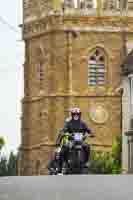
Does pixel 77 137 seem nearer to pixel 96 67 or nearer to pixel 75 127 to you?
pixel 75 127

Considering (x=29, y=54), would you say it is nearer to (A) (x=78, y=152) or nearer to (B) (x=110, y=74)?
(B) (x=110, y=74)

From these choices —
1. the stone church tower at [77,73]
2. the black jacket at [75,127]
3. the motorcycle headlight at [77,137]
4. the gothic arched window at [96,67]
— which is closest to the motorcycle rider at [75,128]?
the black jacket at [75,127]

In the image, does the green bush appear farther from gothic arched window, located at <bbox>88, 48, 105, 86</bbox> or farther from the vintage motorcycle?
the vintage motorcycle

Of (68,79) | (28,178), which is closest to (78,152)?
(28,178)

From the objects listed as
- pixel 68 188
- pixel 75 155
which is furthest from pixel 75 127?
pixel 68 188

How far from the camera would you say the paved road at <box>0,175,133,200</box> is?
18609 mm

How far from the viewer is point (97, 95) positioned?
278ft

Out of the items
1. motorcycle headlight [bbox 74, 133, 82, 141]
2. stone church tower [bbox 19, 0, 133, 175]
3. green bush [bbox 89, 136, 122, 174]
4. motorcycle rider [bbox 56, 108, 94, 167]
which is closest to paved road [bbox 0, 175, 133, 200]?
motorcycle headlight [bbox 74, 133, 82, 141]

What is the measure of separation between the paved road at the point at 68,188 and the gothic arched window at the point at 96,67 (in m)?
62.7

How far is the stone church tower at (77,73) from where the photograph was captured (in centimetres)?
8388

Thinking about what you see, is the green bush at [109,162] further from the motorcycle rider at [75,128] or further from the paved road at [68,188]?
the paved road at [68,188]

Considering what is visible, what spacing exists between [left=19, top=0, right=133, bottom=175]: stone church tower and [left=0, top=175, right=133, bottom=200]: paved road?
61530 millimetres

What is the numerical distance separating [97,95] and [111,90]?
864mm

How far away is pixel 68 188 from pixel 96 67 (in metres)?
65.5
